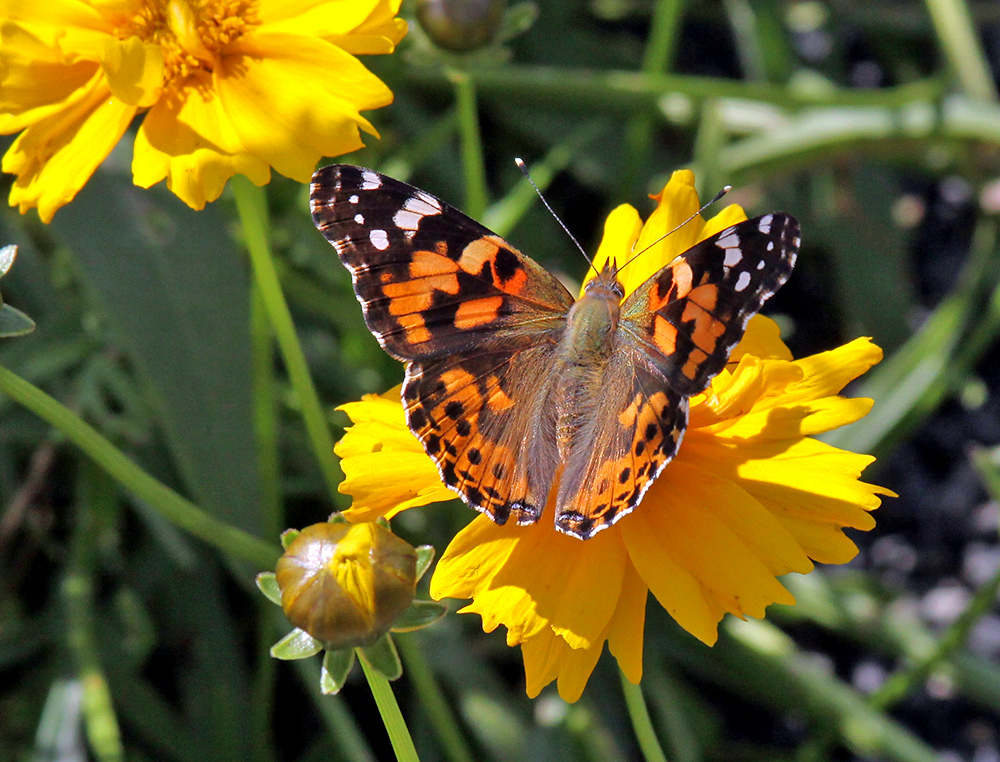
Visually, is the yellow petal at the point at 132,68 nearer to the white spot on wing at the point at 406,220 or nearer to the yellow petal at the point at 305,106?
the yellow petal at the point at 305,106

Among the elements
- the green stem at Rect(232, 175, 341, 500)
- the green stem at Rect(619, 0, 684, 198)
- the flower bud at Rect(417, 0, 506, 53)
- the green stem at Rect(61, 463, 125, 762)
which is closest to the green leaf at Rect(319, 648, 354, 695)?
the green stem at Rect(232, 175, 341, 500)

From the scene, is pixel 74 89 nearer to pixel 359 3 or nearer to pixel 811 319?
pixel 359 3

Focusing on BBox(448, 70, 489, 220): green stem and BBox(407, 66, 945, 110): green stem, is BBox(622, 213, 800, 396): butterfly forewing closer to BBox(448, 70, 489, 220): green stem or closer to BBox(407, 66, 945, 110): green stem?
BBox(448, 70, 489, 220): green stem

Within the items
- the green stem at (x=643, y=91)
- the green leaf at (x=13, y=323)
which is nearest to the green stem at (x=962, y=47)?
the green stem at (x=643, y=91)

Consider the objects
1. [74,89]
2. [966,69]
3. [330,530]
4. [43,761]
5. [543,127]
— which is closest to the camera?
[330,530]

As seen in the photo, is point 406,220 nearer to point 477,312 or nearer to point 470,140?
point 477,312

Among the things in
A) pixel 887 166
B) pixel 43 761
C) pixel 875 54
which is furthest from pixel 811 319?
pixel 43 761
